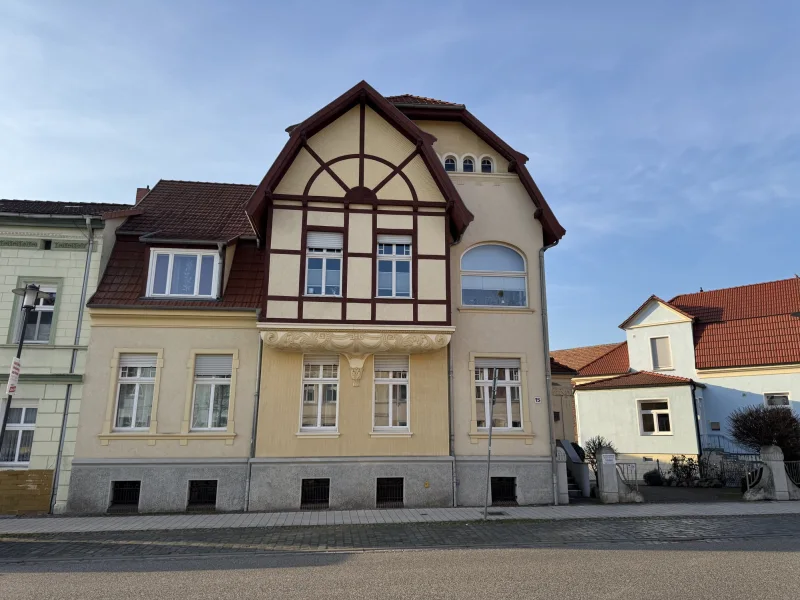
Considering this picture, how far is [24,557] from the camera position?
30.6 ft

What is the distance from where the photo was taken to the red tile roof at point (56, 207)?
15.5m

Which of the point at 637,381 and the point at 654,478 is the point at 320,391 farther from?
the point at 637,381

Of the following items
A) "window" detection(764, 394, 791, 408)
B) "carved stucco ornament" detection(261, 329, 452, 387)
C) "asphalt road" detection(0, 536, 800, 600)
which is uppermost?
"carved stucco ornament" detection(261, 329, 452, 387)

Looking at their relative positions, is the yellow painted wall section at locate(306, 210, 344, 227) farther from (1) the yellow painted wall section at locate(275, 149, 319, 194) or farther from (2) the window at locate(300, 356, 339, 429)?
(2) the window at locate(300, 356, 339, 429)

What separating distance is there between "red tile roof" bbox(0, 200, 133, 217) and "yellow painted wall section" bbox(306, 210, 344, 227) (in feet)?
19.9

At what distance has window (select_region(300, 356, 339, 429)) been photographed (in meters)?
14.7

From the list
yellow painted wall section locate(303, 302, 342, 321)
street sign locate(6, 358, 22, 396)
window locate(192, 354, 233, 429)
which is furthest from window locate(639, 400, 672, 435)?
street sign locate(6, 358, 22, 396)

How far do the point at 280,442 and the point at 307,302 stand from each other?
3717mm

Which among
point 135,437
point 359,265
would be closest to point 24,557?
point 135,437

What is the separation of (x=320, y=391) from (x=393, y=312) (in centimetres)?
293

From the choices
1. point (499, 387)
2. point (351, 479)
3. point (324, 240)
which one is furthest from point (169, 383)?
point (499, 387)

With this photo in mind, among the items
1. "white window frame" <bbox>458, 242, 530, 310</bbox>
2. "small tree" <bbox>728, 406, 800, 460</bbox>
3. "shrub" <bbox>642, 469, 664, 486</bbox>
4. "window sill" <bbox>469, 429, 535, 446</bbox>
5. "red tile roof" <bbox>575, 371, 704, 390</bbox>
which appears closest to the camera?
"window sill" <bbox>469, 429, 535, 446</bbox>

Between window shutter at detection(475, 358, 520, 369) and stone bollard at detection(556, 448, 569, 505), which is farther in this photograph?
window shutter at detection(475, 358, 520, 369)

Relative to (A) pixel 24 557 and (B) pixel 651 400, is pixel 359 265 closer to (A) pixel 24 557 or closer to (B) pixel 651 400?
(A) pixel 24 557
